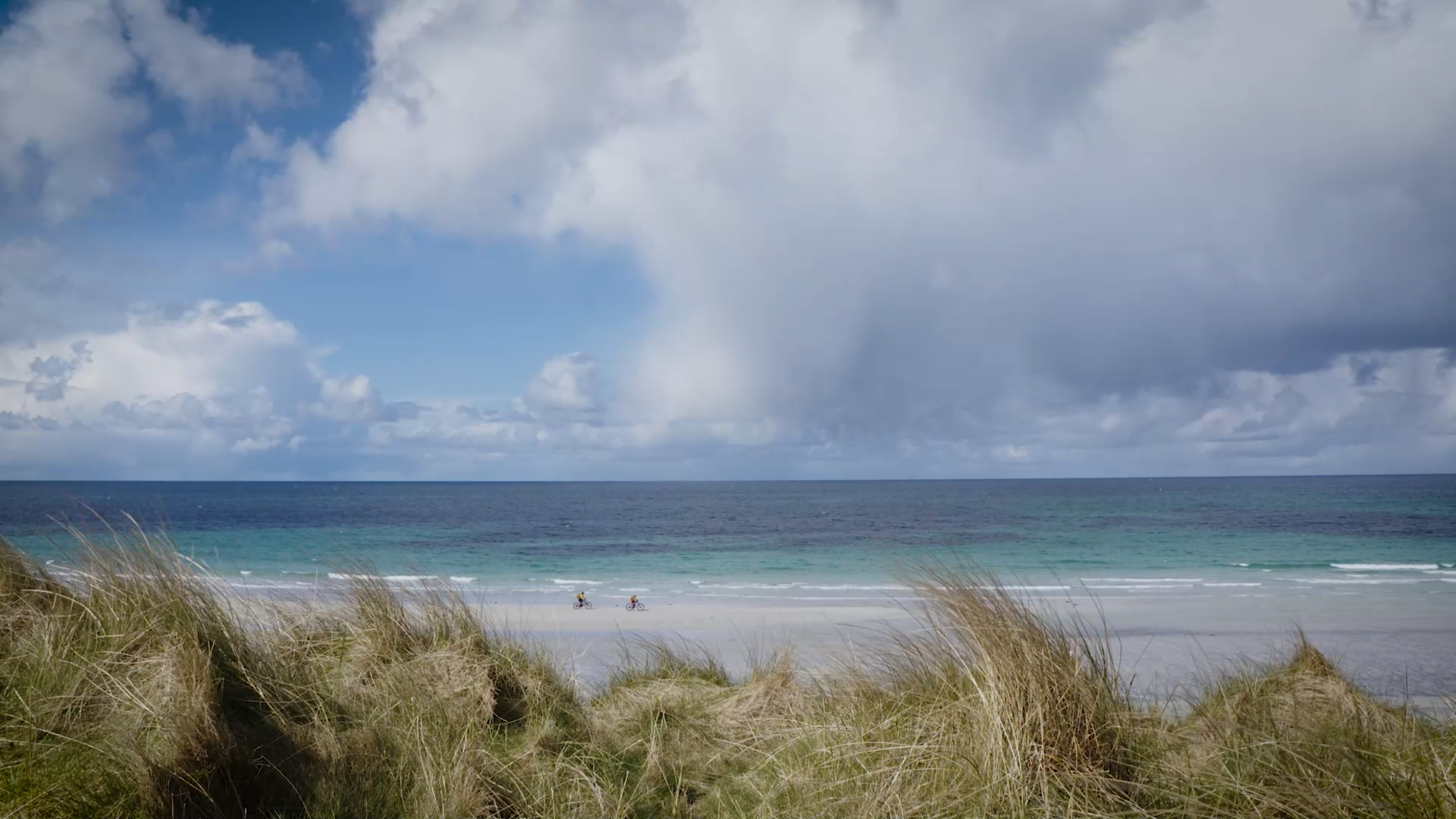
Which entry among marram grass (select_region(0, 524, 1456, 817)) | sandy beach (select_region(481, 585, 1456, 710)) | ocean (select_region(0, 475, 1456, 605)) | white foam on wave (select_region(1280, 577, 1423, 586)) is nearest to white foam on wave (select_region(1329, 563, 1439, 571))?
ocean (select_region(0, 475, 1456, 605))

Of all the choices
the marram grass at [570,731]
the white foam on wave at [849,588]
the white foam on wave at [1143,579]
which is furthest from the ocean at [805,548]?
the marram grass at [570,731]

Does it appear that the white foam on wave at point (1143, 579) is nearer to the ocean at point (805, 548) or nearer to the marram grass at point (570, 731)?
the ocean at point (805, 548)

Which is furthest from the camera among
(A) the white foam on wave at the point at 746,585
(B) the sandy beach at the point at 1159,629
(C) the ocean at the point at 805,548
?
(A) the white foam on wave at the point at 746,585

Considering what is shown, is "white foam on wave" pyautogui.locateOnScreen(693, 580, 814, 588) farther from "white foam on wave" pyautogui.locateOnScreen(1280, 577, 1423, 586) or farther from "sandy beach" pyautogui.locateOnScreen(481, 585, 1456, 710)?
"white foam on wave" pyautogui.locateOnScreen(1280, 577, 1423, 586)

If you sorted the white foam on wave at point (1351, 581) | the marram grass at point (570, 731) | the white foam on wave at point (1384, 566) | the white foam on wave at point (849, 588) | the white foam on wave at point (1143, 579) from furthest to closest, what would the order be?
the white foam on wave at point (1384, 566) < the white foam on wave at point (1143, 579) < the white foam on wave at point (849, 588) < the white foam on wave at point (1351, 581) < the marram grass at point (570, 731)

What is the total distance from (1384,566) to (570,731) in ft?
108

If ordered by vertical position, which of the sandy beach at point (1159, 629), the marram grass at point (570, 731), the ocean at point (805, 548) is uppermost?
the marram grass at point (570, 731)

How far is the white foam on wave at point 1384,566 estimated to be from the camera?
26.0m

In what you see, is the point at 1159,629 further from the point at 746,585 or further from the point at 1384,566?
the point at 1384,566

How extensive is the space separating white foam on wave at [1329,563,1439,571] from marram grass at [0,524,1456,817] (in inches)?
1069

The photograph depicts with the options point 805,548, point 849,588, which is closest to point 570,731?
point 849,588

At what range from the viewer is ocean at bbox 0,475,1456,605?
21078 millimetres

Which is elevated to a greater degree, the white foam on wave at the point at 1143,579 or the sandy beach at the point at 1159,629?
the sandy beach at the point at 1159,629

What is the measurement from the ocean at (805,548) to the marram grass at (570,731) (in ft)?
2.95
